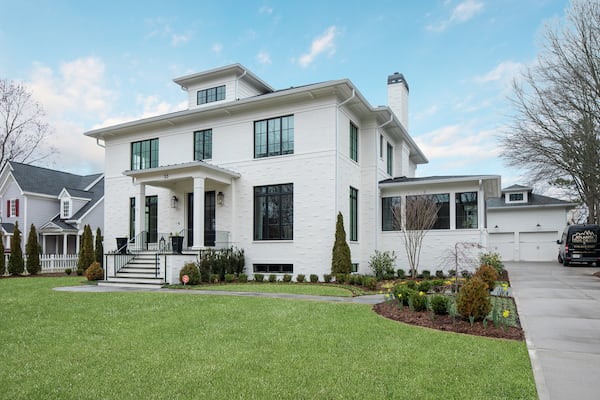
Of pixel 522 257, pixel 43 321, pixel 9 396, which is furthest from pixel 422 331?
pixel 522 257

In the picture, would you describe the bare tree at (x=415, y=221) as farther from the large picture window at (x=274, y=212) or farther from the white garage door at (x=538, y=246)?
the white garage door at (x=538, y=246)

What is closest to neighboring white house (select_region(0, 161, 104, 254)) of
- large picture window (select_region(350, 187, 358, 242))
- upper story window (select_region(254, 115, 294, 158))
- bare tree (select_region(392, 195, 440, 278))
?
upper story window (select_region(254, 115, 294, 158))

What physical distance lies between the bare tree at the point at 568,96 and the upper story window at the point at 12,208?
101 ft

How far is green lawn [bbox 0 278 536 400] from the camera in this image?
4.26m

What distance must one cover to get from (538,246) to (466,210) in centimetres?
1779

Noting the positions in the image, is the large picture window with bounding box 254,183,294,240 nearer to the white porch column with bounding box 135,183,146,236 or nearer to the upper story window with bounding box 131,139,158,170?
the white porch column with bounding box 135,183,146,236

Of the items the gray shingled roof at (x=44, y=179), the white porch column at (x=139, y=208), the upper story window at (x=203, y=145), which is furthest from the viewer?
the gray shingled roof at (x=44, y=179)

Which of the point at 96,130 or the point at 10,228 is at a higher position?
the point at 96,130

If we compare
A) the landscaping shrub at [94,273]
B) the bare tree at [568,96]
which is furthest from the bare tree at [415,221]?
the landscaping shrub at [94,273]

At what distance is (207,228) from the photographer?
57.6ft

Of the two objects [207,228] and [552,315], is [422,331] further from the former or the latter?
[207,228]

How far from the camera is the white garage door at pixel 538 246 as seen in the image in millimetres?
30469

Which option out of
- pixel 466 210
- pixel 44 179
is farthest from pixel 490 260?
pixel 44 179

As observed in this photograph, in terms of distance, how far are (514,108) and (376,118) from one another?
275 inches
